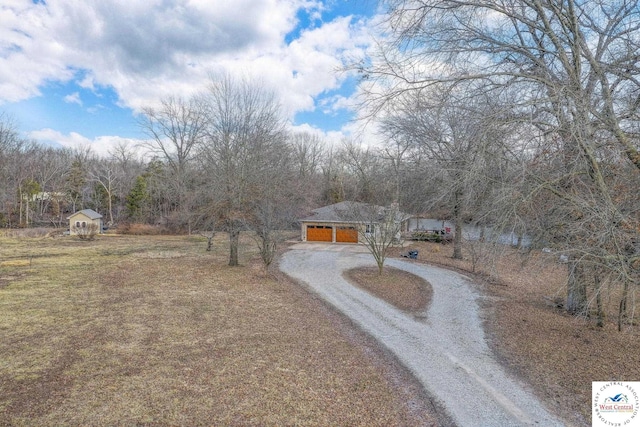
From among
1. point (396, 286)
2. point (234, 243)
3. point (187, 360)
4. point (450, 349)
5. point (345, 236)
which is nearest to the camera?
point (187, 360)

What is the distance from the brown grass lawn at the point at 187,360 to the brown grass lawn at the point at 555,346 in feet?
6.75

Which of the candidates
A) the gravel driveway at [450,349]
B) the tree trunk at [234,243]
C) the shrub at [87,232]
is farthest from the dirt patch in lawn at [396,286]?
the shrub at [87,232]

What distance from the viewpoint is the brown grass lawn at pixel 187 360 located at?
456cm

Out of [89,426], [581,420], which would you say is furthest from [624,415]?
[89,426]

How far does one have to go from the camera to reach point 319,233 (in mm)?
26125

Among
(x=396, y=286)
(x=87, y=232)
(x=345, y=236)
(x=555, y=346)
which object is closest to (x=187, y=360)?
(x=555, y=346)

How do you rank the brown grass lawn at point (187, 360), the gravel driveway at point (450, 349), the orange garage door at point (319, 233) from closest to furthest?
the brown grass lawn at point (187, 360) < the gravel driveway at point (450, 349) < the orange garage door at point (319, 233)

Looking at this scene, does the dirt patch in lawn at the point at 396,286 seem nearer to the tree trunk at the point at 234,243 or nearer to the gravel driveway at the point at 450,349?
the gravel driveway at the point at 450,349

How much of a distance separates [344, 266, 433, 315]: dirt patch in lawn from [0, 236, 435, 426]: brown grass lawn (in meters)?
2.33

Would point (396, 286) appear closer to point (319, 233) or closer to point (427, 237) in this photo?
point (319, 233)

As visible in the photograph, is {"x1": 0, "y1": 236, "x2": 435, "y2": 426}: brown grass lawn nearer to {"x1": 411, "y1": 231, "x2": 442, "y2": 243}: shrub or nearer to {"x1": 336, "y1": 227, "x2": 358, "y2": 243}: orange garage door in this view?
{"x1": 336, "y1": 227, "x2": 358, "y2": 243}: orange garage door

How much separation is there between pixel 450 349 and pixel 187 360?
4.96 m

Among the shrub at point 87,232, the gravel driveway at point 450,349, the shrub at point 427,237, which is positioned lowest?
the gravel driveway at point 450,349

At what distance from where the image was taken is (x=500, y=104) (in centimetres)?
546
